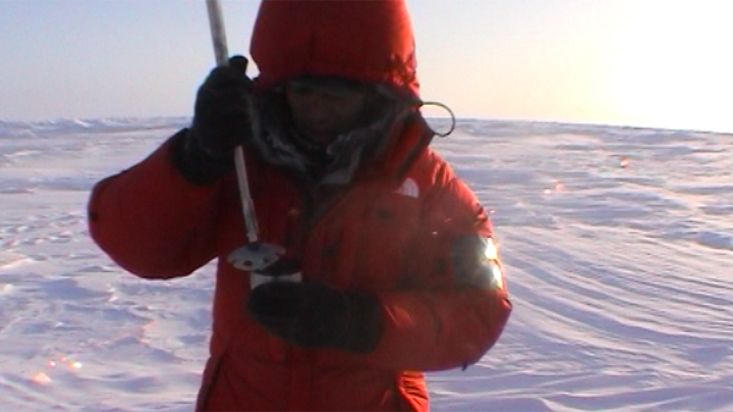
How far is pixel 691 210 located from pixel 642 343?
14.8ft

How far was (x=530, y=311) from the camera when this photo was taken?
16.9 ft

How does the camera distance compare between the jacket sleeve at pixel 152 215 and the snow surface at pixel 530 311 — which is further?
the snow surface at pixel 530 311

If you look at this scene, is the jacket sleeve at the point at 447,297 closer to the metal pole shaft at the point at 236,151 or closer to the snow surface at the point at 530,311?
the metal pole shaft at the point at 236,151

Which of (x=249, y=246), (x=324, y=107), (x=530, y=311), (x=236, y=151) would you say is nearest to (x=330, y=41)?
(x=324, y=107)

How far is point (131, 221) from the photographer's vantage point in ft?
5.44

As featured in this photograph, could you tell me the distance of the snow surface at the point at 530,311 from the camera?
Answer: 13.1 feet

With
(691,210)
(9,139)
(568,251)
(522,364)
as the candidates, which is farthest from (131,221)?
(9,139)

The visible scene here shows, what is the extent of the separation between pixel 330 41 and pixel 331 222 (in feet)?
0.98

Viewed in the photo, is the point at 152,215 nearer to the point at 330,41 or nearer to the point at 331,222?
the point at 331,222

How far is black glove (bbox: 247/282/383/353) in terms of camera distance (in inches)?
61.5

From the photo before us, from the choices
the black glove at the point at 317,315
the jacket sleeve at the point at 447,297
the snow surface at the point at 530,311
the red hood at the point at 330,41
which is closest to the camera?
the black glove at the point at 317,315

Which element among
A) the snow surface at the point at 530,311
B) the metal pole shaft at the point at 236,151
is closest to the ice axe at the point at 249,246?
the metal pole shaft at the point at 236,151

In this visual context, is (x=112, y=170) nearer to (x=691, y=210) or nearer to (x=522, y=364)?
(x=691, y=210)

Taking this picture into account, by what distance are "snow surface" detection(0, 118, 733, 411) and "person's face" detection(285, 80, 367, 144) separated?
2.19 metres
